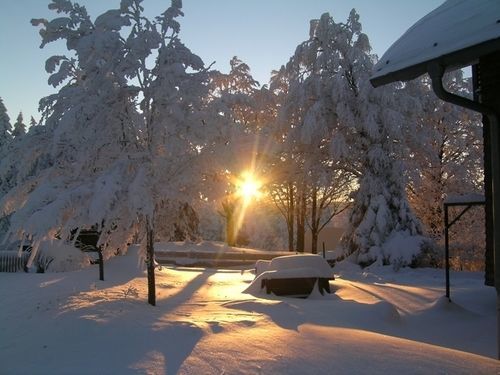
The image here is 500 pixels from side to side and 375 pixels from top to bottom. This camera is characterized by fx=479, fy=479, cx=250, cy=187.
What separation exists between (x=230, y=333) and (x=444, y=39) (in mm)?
4507

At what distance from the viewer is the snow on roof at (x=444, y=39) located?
17.0ft

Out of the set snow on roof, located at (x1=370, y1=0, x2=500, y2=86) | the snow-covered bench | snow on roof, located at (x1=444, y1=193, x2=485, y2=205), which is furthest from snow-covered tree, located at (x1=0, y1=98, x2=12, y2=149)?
snow on roof, located at (x1=370, y1=0, x2=500, y2=86)

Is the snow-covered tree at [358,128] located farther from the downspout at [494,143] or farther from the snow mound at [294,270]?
the downspout at [494,143]

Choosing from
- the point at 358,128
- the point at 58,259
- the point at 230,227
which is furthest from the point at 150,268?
the point at 230,227

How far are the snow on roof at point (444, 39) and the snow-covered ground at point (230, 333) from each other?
3406mm

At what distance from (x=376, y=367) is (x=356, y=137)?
2019 cm

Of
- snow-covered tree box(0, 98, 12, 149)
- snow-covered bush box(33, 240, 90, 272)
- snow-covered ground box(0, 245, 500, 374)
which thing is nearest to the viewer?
snow-covered ground box(0, 245, 500, 374)

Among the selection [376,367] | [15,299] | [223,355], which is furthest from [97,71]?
[376,367]

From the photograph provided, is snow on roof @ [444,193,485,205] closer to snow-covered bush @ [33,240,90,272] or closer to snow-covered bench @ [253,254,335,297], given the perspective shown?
snow-covered bench @ [253,254,335,297]

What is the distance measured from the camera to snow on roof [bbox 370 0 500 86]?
5188mm

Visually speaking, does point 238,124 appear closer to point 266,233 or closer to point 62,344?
point 62,344

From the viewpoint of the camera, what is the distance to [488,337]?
8.66 m

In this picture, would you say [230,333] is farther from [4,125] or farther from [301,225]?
[4,125]

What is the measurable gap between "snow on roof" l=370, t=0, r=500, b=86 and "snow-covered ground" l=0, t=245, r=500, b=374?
341 centimetres
